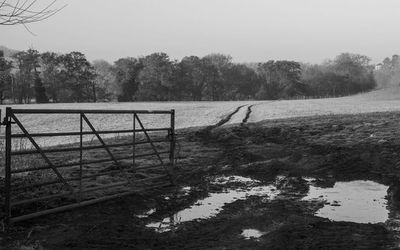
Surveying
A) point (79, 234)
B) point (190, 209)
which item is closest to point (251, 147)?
point (190, 209)

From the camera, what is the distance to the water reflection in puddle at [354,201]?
8.75 m

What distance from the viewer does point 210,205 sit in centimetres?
975

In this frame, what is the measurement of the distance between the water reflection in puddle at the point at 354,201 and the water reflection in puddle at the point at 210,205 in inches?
44.2

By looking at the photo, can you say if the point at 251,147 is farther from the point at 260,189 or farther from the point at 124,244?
the point at 124,244

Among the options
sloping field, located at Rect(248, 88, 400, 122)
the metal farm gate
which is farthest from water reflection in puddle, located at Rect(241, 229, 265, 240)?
sloping field, located at Rect(248, 88, 400, 122)

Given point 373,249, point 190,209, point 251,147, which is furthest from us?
point 251,147

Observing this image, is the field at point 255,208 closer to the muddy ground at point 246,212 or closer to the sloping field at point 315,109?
the muddy ground at point 246,212

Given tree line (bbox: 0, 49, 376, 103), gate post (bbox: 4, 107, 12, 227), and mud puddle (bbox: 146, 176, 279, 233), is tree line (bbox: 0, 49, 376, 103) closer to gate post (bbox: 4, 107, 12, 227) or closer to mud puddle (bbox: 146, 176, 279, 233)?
mud puddle (bbox: 146, 176, 279, 233)

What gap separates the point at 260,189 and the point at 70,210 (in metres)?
4.65

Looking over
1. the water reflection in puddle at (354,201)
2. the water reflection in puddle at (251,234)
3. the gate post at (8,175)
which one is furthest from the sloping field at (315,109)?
the gate post at (8,175)

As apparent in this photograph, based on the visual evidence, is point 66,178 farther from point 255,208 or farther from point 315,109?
point 315,109

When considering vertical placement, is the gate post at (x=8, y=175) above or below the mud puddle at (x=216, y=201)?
above

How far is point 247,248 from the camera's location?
662 cm

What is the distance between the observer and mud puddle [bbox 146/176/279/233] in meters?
8.33
